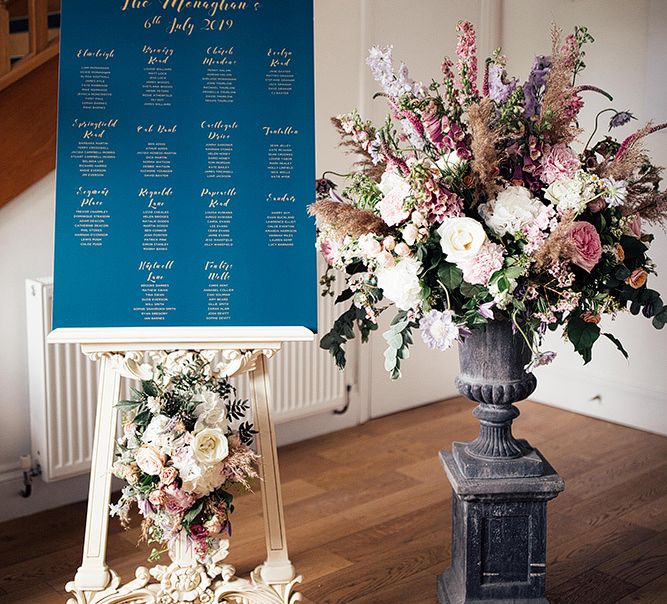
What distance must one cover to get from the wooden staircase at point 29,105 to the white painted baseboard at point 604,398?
278cm

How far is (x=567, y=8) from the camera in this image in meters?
4.53

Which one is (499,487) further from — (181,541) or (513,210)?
(181,541)

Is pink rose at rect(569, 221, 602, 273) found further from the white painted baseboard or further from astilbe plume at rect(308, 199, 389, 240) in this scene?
the white painted baseboard

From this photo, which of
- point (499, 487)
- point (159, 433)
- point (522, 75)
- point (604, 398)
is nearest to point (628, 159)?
point (499, 487)

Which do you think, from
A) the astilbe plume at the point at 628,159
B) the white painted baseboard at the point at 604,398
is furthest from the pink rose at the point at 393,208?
the white painted baseboard at the point at 604,398

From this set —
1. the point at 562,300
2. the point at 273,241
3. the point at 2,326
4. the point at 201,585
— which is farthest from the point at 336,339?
the point at 2,326

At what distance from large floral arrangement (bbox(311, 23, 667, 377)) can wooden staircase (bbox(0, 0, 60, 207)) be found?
1.44 metres

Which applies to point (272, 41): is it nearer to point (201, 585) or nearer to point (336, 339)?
point (336, 339)

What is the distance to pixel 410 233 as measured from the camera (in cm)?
211

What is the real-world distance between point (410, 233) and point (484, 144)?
266 millimetres

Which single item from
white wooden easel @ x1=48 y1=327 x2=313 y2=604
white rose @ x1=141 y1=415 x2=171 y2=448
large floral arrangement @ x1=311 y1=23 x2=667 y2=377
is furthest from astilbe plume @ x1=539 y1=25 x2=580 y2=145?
white rose @ x1=141 y1=415 x2=171 y2=448

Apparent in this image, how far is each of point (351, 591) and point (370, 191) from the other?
1.31 meters

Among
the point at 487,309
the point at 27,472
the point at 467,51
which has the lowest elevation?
the point at 27,472

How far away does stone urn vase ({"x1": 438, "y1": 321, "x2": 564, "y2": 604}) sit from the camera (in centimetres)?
234
